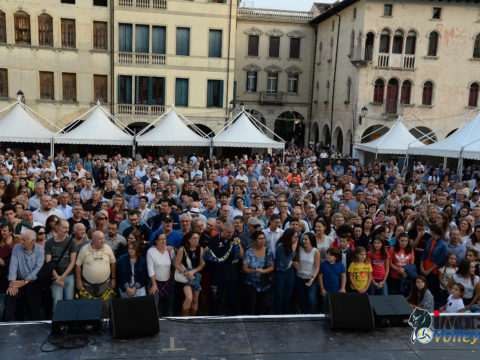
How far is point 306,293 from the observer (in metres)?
6.80

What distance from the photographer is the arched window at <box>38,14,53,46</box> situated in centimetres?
2481

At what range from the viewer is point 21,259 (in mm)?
5949

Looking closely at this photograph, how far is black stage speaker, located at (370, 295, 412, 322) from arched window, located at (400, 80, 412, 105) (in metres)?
23.6

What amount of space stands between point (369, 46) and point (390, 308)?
929 inches

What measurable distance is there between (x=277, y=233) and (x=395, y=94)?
22959mm

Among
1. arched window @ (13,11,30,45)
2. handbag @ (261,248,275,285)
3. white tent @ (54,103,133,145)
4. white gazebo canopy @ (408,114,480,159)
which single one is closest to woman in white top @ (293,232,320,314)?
handbag @ (261,248,275,285)

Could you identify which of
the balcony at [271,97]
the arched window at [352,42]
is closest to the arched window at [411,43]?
the arched window at [352,42]

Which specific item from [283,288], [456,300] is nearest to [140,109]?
[283,288]

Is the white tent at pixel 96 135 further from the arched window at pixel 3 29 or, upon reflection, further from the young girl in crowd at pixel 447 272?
the young girl in crowd at pixel 447 272

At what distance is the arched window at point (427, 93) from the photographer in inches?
1080

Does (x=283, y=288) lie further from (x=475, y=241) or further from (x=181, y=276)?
(x=475, y=241)

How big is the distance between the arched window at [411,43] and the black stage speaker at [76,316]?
87.0 ft

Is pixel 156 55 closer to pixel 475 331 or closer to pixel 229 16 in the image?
pixel 229 16

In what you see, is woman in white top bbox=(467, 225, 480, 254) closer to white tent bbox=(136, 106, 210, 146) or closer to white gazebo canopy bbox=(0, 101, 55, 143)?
white tent bbox=(136, 106, 210, 146)
